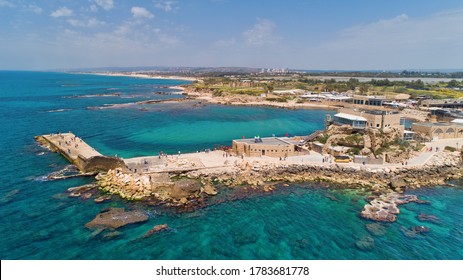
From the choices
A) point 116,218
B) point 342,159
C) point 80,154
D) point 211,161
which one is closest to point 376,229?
point 342,159

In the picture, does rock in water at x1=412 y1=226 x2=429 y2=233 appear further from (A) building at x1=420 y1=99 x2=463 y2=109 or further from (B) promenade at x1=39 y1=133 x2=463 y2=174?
(A) building at x1=420 y1=99 x2=463 y2=109

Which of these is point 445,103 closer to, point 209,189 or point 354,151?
point 354,151

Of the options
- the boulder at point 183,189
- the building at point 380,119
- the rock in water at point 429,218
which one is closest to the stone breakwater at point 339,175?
the boulder at point 183,189

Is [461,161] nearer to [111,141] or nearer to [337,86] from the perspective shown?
[111,141]

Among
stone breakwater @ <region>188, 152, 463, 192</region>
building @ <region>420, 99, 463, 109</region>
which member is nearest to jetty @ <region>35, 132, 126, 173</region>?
stone breakwater @ <region>188, 152, 463, 192</region>

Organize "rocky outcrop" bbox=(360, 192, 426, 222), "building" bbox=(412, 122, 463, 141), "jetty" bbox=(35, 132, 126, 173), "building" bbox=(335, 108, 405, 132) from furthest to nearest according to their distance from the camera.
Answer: "building" bbox=(412, 122, 463, 141) → "building" bbox=(335, 108, 405, 132) → "jetty" bbox=(35, 132, 126, 173) → "rocky outcrop" bbox=(360, 192, 426, 222)
